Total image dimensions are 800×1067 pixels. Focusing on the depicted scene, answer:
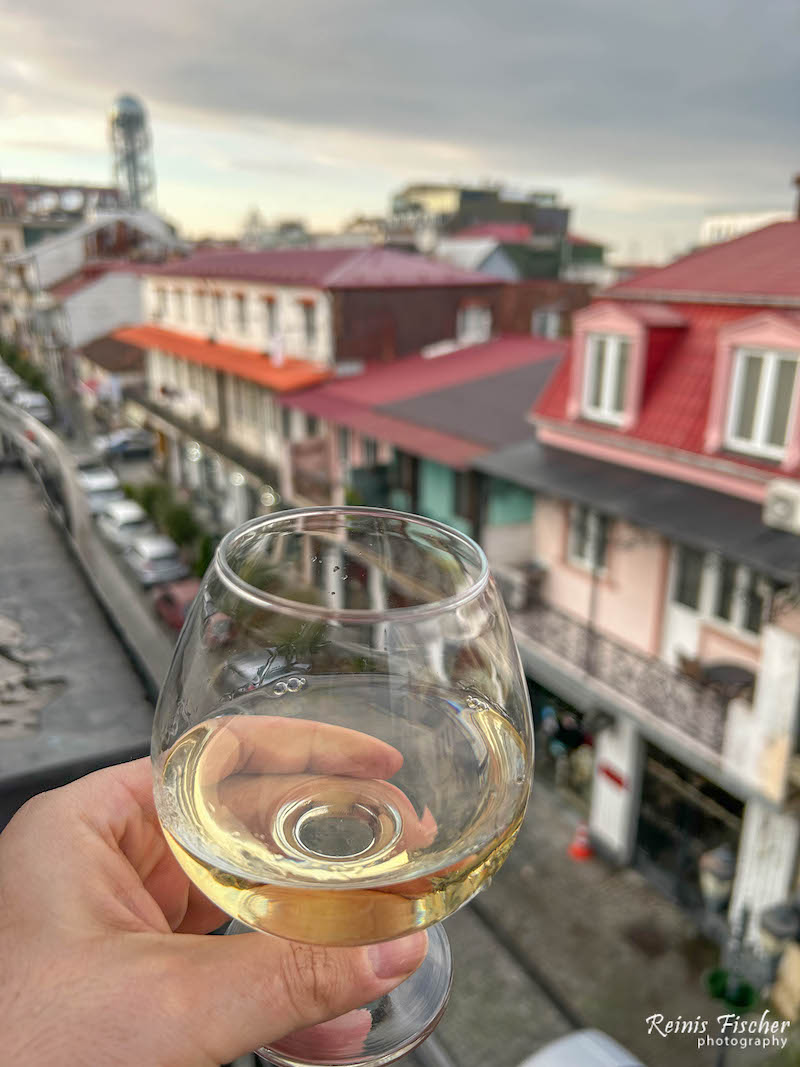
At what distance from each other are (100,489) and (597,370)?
86.5ft

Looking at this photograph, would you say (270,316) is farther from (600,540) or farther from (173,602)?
(600,540)

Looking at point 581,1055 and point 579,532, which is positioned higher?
point 579,532

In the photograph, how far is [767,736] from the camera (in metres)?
10.4

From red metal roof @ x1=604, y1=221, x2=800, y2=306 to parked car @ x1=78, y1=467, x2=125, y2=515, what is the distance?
83.8ft

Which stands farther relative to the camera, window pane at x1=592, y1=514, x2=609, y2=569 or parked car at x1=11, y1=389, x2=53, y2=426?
parked car at x1=11, y1=389, x2=53, y2=426

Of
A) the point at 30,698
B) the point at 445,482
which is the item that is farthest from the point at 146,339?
the point at 30,698

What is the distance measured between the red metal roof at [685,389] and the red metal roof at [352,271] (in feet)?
35.7

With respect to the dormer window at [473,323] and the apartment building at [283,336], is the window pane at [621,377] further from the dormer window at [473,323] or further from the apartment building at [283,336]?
the dormer window at [473,323]

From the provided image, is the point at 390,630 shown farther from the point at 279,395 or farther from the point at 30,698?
the point at 279,395

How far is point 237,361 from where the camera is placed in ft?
79.7

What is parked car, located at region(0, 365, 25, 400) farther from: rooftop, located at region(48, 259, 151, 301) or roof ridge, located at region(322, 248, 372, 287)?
roof ridge, located at region(322, 248, 372, 287)

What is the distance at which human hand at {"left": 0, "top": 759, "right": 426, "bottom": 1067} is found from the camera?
4.16 ft

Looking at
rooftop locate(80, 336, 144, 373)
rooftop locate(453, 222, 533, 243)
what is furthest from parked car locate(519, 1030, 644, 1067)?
rooftop locate(453, 222, 533, 243)

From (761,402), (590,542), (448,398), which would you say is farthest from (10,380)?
(761,402)
